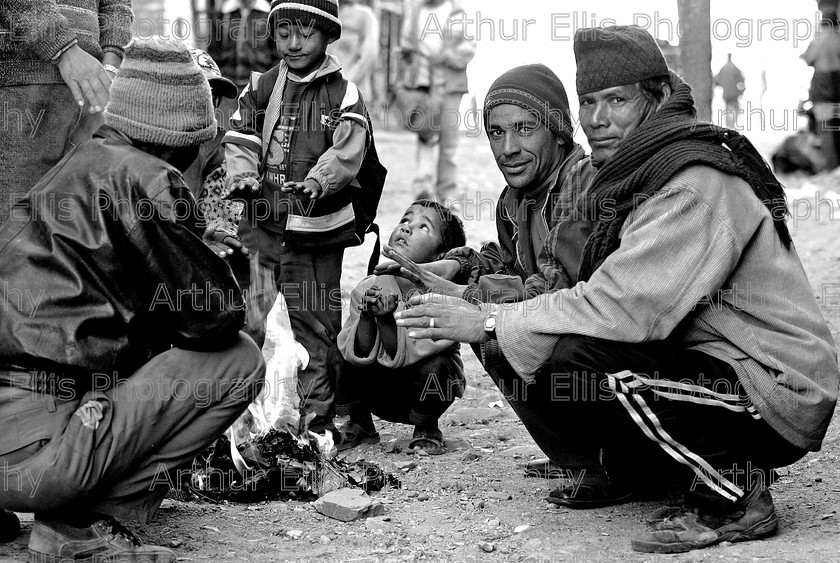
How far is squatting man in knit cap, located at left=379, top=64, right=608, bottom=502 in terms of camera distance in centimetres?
427

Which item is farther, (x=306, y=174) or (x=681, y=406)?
(x=306, y=174)

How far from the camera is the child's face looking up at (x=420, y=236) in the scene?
202 inches

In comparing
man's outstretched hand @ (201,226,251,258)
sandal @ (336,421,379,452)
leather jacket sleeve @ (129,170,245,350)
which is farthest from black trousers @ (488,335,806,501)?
sandal @ (336,421,379,452)

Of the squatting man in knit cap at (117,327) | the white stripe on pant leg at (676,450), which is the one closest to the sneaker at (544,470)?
the white stripe on pant leg at (676,450)

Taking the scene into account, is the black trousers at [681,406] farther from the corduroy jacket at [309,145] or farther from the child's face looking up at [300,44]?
the child's face looking up at [300,44]

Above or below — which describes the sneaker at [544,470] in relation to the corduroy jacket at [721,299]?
below

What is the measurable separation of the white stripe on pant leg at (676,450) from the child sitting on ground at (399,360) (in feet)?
5.21

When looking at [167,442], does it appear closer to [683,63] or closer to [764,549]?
[764,549]

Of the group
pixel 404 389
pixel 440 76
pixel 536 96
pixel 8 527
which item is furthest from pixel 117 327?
pixel 440 76

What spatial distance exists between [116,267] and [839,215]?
1012 centimetres

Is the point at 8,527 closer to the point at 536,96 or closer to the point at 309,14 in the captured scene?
the point at 536,96

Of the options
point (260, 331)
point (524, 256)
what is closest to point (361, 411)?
point (260, 331)

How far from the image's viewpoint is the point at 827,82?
14297 millimetres

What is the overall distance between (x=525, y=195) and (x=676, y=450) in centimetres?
171
